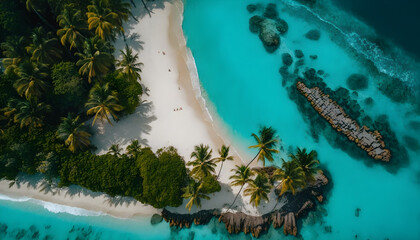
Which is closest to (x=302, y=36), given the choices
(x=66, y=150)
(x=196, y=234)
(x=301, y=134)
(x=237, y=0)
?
(x=237, y=0)

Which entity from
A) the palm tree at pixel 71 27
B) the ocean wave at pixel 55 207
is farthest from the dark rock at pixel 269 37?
the ocean wave at pixel 55 207

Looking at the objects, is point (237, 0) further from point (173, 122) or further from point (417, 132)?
point (417, 132)

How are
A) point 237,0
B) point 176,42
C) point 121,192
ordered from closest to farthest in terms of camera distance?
point 121,192, point 176,42, point 237,0

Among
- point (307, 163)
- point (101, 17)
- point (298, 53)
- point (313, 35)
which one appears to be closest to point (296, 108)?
point (298, 53)

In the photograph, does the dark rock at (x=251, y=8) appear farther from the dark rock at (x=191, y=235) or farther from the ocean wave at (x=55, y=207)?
the ocean wave at (x=55, y=207)

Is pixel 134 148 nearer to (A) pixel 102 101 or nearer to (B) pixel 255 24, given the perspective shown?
(A) pixel 102 101

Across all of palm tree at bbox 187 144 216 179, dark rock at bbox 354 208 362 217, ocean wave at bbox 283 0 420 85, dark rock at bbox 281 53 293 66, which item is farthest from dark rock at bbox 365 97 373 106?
palm tree at bbox 187 144 216 179
